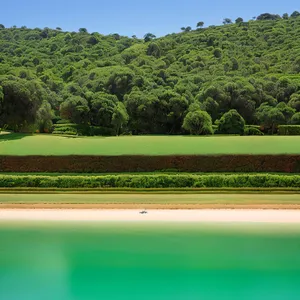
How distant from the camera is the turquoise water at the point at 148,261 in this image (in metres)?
12.6

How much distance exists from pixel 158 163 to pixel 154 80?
55.3m

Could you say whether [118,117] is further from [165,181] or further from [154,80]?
[165,181]

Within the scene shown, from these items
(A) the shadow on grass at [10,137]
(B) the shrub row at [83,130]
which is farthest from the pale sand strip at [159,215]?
(B) the shrub row at [83,130]

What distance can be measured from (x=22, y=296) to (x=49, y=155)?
64.8 feet

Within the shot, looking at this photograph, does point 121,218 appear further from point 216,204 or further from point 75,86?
point 75,86

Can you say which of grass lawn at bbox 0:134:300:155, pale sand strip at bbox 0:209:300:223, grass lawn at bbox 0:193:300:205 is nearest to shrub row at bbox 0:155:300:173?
grass lawn at bbox 0:134:300:155

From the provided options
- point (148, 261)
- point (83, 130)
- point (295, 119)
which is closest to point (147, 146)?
point (148, 261)

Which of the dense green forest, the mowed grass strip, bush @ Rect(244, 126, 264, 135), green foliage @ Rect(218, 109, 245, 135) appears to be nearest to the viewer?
the mowed grass strip

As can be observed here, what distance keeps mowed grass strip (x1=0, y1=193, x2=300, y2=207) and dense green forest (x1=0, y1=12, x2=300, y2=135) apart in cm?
1575

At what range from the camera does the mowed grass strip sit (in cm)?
2414

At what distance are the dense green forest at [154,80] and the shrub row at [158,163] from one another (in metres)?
10.1

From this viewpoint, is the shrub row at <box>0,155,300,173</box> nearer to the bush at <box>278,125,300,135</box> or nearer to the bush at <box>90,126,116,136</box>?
the bush at <box>278,125,300,135</box>

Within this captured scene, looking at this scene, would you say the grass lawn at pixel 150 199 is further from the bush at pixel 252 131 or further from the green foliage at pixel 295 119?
the green foliage at pixel 295 119

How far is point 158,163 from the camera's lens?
3070 centimetres
